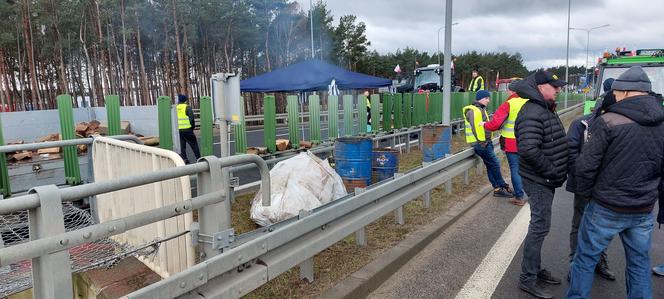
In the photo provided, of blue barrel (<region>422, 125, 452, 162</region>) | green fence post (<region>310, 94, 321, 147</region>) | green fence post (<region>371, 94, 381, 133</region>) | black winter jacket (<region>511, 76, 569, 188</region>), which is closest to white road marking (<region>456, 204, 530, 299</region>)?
black winter jacket (<region>511, 76, 569, 188</region>)

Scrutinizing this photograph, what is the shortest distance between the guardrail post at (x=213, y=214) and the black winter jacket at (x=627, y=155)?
254 cm

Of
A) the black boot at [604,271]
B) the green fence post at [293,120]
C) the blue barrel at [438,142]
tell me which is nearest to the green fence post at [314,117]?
the green fence post at [293,120]

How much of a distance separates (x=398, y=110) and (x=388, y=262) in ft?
27.0

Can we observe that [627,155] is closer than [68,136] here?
Yes

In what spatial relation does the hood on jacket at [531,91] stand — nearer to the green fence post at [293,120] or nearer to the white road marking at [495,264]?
the white road marking at [495,264]

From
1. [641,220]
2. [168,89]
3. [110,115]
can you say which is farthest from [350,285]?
[168,89]

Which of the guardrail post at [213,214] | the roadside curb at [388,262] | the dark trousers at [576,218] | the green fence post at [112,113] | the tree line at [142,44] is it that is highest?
the tree line at [142,44]

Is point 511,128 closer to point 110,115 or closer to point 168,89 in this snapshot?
point 110,115

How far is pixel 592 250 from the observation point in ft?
11.1

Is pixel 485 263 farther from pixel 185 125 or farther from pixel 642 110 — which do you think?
pixel 185 125

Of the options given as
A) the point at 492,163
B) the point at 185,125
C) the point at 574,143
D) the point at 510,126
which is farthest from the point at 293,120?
the point at 574,143

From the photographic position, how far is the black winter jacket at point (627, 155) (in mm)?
3109

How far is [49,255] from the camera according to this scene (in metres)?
2.04

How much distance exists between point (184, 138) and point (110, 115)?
4666mm
